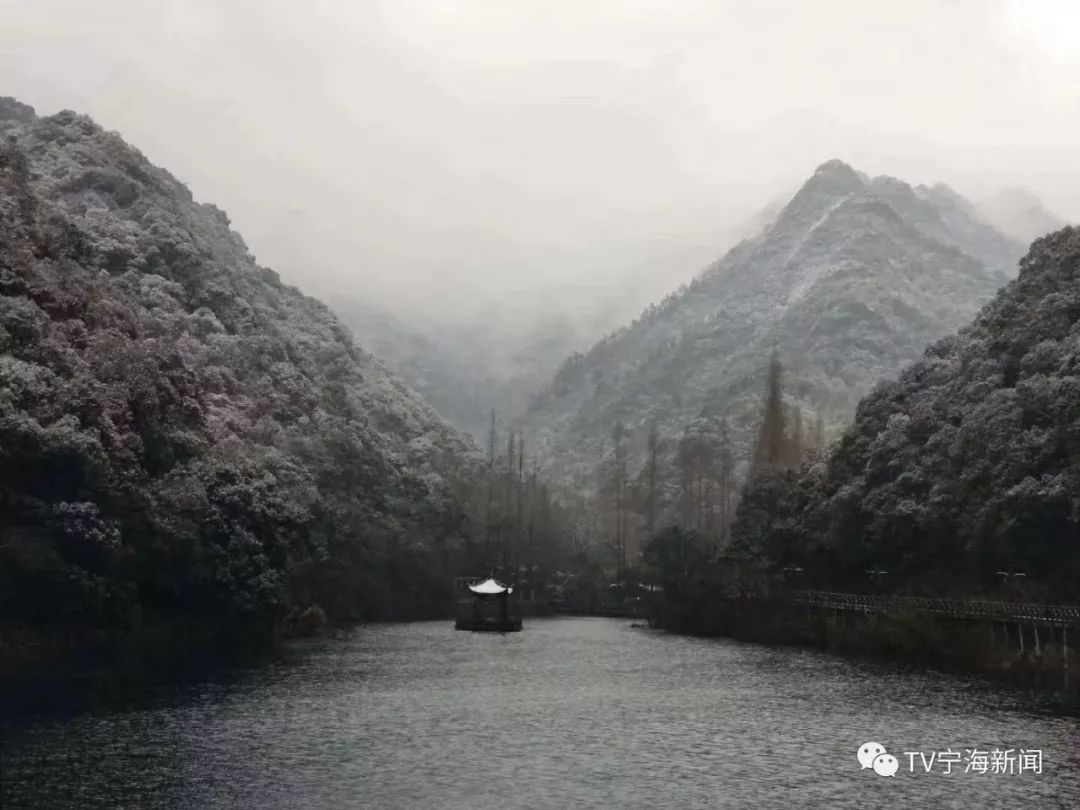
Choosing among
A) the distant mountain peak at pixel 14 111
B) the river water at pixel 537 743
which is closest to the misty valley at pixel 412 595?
the river water at pixel 537 743

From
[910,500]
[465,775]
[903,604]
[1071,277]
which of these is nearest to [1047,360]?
[1071,277]

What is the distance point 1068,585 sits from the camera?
6544 cm

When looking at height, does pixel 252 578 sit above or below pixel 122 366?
below

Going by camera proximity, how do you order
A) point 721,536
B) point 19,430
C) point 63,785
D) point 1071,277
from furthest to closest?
point 721,536 < point 1071,277 < point 19,430 < point 63,785

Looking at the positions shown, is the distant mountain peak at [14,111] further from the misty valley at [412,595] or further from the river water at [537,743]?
the river water at [537,743]

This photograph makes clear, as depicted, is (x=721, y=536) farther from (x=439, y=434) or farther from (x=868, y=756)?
(x=868, y=756)

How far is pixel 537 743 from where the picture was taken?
3891cm

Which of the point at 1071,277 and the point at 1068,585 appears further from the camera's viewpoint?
the point at 1071,277

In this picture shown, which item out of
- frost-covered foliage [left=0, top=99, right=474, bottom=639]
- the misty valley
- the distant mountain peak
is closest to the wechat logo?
the misty valley

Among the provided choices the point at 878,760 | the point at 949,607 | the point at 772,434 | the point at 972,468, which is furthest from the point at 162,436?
the point at 772,434

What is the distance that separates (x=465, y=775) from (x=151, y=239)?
301 ft

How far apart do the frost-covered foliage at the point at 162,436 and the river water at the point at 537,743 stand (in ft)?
32.4

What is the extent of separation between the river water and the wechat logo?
1.33 feet

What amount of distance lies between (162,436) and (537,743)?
1559 inches
